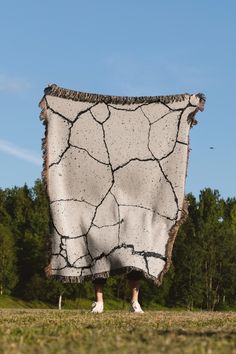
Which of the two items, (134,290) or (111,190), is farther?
(111,190)

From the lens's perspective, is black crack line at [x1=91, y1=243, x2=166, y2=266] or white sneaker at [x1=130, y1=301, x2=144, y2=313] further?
black crack line at [x1=91, y1=243, x2=166, y2=266]

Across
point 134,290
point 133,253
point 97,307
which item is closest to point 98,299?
point 97,307

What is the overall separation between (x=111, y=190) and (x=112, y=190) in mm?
20

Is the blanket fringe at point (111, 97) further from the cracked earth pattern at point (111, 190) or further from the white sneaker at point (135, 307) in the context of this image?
the white sneaker at point (135, 307)

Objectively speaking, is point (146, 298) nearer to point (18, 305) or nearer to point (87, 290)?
point (87, 290)

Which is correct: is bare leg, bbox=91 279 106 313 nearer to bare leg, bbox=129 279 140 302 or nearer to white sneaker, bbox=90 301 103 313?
white sneaker, bbox=90 301 103 313

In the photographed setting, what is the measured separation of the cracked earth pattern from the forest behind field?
43910mm

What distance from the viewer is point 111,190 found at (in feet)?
47.9

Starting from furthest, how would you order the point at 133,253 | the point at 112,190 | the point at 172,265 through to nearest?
the point at 172,265, the point at 112,190, the point at 133,253

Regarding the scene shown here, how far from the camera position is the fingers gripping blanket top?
14516 mm

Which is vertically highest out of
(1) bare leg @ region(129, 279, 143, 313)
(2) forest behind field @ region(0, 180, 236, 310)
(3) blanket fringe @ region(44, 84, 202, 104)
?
(2) forest behind field @ region(0, 180, 236, 310)

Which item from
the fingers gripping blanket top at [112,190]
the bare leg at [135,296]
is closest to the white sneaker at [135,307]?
the bare leg at [135,296]

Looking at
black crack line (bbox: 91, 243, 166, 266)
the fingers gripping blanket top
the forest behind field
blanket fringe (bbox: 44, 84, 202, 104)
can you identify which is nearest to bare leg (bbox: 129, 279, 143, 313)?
the fingers gripping blanket top

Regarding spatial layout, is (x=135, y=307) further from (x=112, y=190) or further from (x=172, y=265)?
(x=172, y=265)
